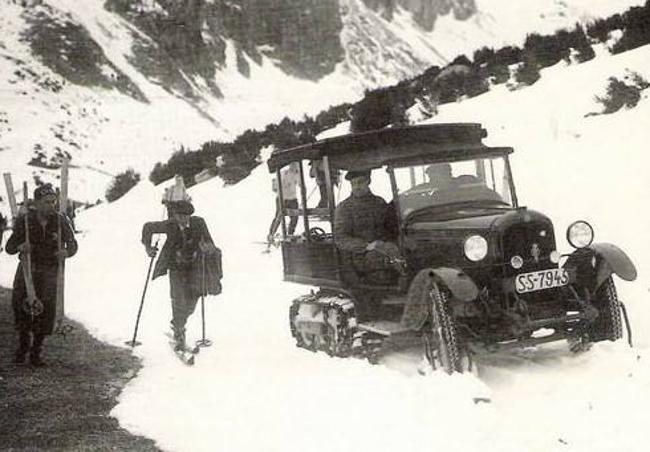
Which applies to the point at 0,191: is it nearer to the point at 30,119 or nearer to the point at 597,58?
the point at 30,119

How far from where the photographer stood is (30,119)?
102 feet

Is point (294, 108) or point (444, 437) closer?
point (444, 437)

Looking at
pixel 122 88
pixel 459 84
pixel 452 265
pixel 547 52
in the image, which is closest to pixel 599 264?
pixel 452 265

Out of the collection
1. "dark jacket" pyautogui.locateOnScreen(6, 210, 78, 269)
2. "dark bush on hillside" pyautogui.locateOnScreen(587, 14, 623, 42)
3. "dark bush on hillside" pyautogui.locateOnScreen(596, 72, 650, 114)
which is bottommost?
"dark jacket" pyautogui.locateOnScreen(6, 210, 78, 269)

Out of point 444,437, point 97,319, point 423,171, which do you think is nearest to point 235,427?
point 444,437

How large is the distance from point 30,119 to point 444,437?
2921cm

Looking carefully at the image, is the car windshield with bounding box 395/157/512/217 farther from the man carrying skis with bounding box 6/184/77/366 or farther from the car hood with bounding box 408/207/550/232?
the man carrying skis with bounding box 6/184/77/366

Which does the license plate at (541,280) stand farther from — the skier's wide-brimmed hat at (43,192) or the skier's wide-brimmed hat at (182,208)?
the skier's wide-brimmed hat at (43,192)

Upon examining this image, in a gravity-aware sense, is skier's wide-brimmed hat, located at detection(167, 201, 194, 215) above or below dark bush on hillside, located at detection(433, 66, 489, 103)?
below

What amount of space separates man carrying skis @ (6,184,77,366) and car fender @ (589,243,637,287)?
224 inches

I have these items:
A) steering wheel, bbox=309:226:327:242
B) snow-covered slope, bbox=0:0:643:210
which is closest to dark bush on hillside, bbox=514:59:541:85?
snow-covered slope, bbox=0:0:643:210

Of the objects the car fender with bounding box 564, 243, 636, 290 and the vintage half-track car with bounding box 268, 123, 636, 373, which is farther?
the car fender with bounding box 564, 243, 636, 290

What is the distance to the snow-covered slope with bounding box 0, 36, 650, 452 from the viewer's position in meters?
5.27

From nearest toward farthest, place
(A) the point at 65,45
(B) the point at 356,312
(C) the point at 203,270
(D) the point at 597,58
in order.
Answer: (B) the point at 356,312
(C) the point at 203,270
(D) the point at 597,58
(A) the point at 65,45
